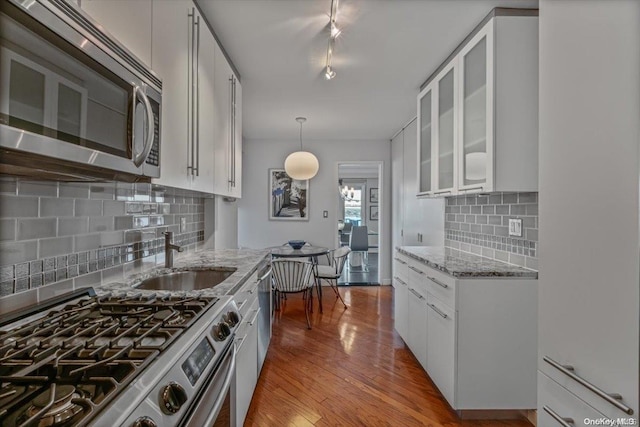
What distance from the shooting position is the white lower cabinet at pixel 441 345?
1.90 metres

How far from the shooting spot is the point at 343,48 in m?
2.38

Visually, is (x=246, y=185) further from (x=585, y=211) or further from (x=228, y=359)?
(x=585, y=211)

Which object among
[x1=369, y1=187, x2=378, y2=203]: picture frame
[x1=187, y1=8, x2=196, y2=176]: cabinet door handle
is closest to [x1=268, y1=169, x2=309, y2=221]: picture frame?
[x1=187, y1=8, x2=196, y2=176]: cabinet door handle

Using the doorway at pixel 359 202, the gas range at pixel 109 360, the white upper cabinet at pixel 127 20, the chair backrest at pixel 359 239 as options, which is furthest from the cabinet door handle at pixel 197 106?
the doorway at pixel 359 202

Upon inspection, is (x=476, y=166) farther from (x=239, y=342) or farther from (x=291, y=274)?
(x=291, y=274)

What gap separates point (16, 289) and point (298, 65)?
91.7 inches

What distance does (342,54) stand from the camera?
2479 mm

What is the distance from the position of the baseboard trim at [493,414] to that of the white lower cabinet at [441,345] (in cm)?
12

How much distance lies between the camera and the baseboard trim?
1.90m

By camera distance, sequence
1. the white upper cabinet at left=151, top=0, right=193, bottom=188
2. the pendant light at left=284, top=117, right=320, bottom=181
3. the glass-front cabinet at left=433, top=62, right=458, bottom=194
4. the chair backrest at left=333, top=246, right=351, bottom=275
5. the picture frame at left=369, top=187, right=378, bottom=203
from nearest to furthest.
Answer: the white upper cabinet at left=151, top=0, right=193, bottom=188 < the glass-front cabinet at left=433, top=62, right=458, bottom=194 < the chair backrest at left=333, top=246, right=351, bottom=275 < the pendant light at left=284, top=117, right=320, bottom=181 < the picture frame at left=369, top=187, right=378, bottom=203

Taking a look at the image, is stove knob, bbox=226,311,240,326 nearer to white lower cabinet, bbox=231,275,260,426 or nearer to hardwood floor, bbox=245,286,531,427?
white lower cabinet, bbox=231,275,260,426

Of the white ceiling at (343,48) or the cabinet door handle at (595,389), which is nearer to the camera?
the cabinet door handle at (595,389)

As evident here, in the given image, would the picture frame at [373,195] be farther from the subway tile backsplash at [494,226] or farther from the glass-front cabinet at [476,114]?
the glass-front cabinet at [476,114]

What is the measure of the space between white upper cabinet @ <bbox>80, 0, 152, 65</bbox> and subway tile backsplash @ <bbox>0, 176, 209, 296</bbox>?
566mm
